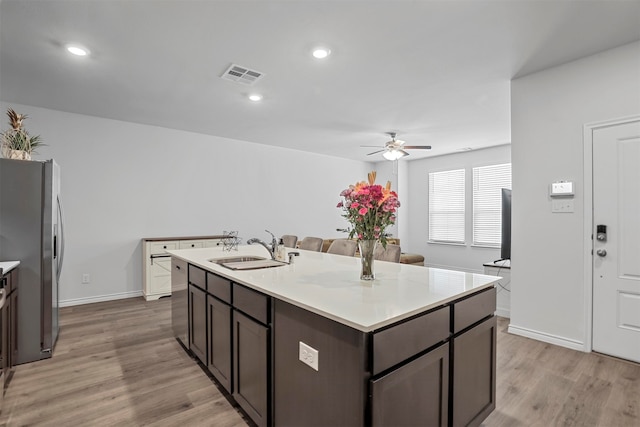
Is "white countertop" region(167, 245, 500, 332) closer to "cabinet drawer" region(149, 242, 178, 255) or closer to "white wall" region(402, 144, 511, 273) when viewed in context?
"cabinet drawer" region(149, 242, 178, 255)

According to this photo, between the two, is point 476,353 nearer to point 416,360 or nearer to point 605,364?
point 416,360

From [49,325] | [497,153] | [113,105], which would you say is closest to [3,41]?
[113,105]

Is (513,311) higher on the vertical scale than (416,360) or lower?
lower

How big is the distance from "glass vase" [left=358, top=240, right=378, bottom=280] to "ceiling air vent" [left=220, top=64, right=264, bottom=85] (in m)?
2.24

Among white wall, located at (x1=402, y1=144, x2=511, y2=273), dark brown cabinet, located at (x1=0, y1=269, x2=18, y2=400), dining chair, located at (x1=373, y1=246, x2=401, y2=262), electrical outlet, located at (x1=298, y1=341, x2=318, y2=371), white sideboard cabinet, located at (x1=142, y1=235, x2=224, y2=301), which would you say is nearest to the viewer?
electrical outlet, located at (x1=298, y1=341, x2=318, y2=371)

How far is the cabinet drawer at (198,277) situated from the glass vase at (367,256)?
121 centimetres

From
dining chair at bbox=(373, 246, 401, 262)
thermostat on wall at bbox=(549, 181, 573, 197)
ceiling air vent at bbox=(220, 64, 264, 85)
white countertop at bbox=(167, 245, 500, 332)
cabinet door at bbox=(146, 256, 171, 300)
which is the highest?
ceiling air vent at bbox=(220, 64, 264, 85)

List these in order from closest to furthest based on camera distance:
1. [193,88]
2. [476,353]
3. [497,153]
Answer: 1. [476,353]
2. [193,88]
3. [497,153]

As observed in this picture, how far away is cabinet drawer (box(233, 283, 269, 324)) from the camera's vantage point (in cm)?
164

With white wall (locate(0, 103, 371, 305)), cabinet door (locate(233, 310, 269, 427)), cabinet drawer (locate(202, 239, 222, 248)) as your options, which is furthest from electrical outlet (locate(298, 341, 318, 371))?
white wall (locate(0, 103, 371, 305))

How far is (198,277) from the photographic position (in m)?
2.47

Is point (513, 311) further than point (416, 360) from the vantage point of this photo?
Yes

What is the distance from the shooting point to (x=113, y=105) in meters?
4.03

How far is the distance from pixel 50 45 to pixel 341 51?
2373mm
